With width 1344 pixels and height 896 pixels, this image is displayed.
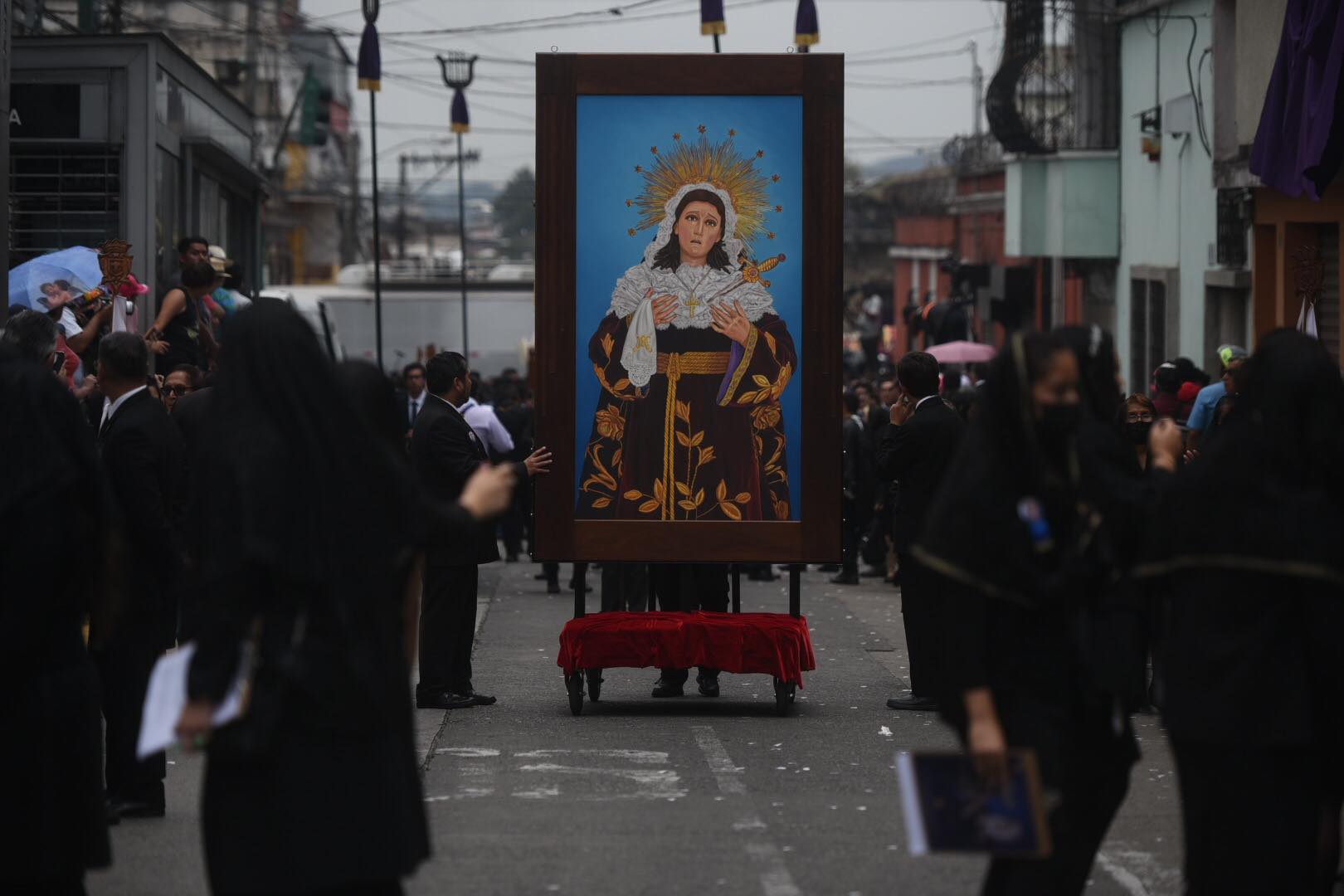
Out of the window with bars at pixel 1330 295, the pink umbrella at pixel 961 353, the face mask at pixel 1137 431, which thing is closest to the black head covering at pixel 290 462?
the face mask at pixel 1137 431

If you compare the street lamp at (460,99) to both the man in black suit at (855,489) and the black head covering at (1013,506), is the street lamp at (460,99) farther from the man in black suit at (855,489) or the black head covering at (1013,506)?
the black head covering at (1013,506)

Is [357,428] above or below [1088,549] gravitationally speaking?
above

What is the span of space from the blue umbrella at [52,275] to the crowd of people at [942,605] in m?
7.36

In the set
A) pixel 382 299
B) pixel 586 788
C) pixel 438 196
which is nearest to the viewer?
pixel 586 788

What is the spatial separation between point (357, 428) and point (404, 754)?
0.80m

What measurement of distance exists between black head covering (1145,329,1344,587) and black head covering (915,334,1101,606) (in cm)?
26

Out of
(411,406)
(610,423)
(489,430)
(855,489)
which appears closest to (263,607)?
(610,423)

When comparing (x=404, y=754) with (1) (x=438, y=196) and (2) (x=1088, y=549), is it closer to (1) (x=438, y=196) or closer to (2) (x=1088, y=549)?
(2) (x=1088, y=549)

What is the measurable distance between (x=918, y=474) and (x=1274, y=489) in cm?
602

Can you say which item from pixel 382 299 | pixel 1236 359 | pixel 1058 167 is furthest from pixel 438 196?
pixel 1236 359

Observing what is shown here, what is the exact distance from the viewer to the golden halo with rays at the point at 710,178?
10.5 meters

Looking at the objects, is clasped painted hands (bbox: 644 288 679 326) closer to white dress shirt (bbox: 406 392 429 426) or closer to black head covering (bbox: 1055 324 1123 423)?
black head covering (bbox: 1055 324 1123 423)

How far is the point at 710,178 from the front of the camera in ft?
34.5

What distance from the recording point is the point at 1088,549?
5344 millimetres
